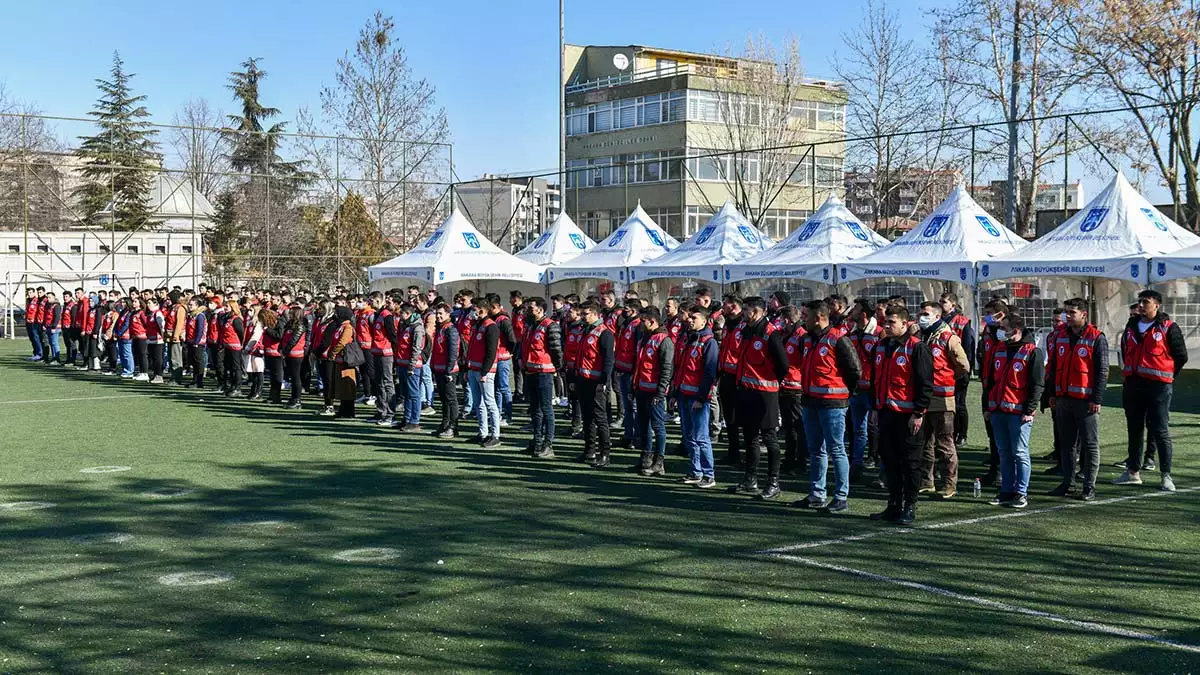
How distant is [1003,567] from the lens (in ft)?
25.9

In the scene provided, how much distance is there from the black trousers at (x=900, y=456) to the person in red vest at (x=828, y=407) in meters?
0.44

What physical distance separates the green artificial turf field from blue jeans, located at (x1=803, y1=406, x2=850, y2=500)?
0.34 meters

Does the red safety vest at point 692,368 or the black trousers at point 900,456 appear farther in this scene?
the red safety vest at point 692,368

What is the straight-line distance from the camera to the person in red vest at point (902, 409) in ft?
30.3

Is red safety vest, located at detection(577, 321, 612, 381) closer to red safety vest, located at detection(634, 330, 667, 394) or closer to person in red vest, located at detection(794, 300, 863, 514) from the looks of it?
red safety vest, located at detection(634, 330, 667, 394)

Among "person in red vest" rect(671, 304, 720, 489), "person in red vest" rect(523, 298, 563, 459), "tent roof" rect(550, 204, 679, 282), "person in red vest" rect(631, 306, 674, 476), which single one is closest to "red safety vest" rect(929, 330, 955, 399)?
"person in red vest" rect(671, 304, 720, 489)

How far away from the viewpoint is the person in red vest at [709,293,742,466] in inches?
484

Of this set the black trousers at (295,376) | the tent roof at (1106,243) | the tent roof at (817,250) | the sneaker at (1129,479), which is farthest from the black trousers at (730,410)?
the tent roof at (817,250)

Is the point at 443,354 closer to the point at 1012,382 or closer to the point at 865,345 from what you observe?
the point at 865,345

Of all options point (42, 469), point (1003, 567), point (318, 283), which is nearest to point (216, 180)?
point (318, 283)

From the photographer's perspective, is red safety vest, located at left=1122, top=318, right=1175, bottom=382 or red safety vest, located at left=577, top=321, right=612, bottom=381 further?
red safety vest, located at left=577, top=321, right=612, bottom=381

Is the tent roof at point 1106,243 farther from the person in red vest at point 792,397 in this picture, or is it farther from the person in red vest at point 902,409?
the person in red vest at point 902,409

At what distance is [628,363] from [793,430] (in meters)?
2.61

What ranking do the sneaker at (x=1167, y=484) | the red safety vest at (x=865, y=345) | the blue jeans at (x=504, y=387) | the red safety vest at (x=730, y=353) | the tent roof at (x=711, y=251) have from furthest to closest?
the tent roof at (x=711, y=251) < the blue jeans at (x=504, y=387) < the red safety vest at (x=730, y=353) < the red safety vest at (x=865, y=345) < the sneaker at (x=1167, y=484)
